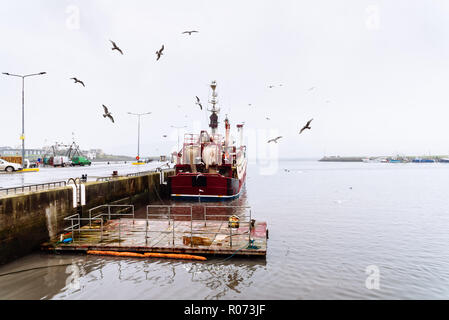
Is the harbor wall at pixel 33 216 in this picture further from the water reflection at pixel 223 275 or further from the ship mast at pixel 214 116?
the ship mast at pixel 214 116

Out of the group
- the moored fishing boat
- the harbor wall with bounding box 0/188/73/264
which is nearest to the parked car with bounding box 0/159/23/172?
the moored fishing boat

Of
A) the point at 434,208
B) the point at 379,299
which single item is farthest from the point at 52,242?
the point at 434,208

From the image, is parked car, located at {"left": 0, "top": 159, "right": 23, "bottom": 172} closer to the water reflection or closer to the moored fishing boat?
the moored fishing boat

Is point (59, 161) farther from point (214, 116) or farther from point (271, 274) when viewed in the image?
point (271, 274)

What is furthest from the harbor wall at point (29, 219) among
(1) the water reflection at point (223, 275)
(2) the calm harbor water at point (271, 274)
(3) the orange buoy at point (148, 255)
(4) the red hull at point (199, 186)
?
(4) the red hull at point (199, 186)

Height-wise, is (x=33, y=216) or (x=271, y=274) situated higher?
(x=33, y=216)

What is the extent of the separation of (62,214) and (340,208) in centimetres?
2690

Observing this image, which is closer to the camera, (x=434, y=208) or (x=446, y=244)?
(x=446, y=244)

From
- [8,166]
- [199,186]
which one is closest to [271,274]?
[199,186]

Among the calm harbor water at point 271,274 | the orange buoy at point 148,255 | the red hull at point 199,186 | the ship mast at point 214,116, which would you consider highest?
the ship mast at point 214,116

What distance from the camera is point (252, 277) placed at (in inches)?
459

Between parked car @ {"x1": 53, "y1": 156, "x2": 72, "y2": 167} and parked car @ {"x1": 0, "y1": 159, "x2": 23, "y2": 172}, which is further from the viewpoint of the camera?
parked car @ {"x1": 53, "y1": 156, "x2": 72, "y2": 167}

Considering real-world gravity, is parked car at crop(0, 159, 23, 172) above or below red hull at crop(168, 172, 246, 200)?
above
